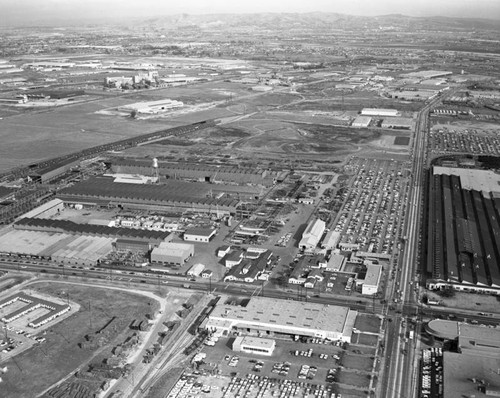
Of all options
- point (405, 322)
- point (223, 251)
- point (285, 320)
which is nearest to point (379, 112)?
point (223, 251)

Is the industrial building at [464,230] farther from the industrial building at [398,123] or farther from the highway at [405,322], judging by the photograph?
the industrial building at [398,123]

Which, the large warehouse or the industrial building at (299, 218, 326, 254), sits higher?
the large warehouse

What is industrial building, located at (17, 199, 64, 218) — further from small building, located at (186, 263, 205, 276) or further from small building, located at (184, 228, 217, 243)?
small building, located at (186, 263, 205, 276)

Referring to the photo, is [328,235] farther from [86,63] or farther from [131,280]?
[86,63]

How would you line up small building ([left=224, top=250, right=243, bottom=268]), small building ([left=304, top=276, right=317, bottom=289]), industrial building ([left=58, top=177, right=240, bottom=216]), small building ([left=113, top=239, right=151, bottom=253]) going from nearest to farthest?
small building ([left=304, top=276, right=317, bottom=289]) < small building ([left=224, top=250, right=243, bottom=268]) < small building ([left=113, top=239, right=151, bottom=253]) < industrial building ([left=58, top=177, right=240, bottom=216])

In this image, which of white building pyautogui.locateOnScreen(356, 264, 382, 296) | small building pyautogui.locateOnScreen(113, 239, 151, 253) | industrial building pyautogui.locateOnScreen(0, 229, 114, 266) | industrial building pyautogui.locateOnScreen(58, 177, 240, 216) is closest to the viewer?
white building pyautogui.locateOnScreen(356, 264, 382, 296)

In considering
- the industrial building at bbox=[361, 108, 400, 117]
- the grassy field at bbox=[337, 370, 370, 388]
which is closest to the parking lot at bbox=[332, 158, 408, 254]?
the grassy field at bbox=[337, 370, 370, 388]
